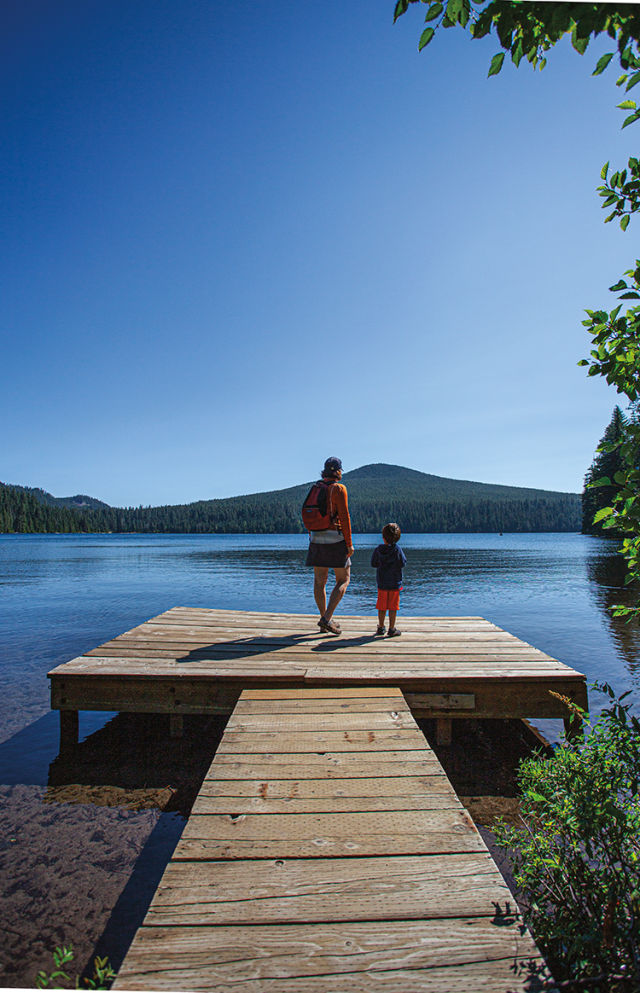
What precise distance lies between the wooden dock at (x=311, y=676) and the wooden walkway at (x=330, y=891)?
79.9 inches

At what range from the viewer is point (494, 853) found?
4.50 m

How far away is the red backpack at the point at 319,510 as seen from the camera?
24.8ft

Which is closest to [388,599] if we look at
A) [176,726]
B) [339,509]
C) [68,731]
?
[339,509]

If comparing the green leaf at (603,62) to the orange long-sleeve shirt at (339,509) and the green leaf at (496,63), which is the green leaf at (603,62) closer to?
the green leaf at (496,63)

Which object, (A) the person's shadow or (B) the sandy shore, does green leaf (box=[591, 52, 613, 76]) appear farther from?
(A) the person's shadow

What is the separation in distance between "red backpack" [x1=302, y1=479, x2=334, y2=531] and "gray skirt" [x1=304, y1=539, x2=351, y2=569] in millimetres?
292

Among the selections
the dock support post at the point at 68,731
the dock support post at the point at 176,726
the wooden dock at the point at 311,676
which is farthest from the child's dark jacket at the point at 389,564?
the dock support post at the point at 68,731

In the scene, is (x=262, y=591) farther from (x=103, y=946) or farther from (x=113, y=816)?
(x=103, y=946)

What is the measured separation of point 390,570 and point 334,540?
1005mm

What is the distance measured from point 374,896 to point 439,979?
49 centimetres

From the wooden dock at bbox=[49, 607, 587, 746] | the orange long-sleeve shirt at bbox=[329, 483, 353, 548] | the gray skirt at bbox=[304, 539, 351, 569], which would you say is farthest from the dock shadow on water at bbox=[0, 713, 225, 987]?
the orange long-sleeve shirt at bbox=[329, 483, 353, 548]

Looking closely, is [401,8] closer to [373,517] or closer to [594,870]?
[594,870]

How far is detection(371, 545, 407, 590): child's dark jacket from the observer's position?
310 inches

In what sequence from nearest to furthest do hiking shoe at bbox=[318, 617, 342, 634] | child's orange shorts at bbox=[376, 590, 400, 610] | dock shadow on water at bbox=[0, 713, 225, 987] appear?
dock shadow on water at bbox=[0, 713, 225, 987] < child's orange shorts at bbox=[376, 590, 400, 610] < hiking shoe at bbox=[318, 617, 342, 634]
